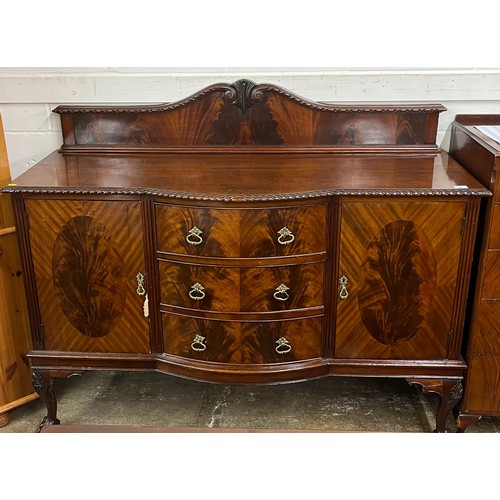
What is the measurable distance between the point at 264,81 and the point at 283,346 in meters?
0.95

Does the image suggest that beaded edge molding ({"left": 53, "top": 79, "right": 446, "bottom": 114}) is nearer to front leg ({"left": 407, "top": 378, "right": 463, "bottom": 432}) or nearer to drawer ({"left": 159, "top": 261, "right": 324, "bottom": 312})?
drawer ({"left": 159, "top": 261, "right": 324, "bottom": 312})

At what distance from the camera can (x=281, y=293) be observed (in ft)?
5.98

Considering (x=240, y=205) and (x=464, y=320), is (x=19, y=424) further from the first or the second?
(x=464, y=320)

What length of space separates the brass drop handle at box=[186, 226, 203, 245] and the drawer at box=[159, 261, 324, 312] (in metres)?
0.08

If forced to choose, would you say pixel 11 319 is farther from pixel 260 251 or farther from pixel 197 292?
pixel 260 251

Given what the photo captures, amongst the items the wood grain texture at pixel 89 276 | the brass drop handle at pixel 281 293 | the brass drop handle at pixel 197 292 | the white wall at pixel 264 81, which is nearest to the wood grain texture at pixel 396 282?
the brass drop handle at pixel 281 293

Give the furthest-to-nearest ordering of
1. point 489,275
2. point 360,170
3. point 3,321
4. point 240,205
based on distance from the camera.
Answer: point 3,321
point 360,170
point 489,275
point 240,205

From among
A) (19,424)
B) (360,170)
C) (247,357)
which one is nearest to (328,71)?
(360,170)

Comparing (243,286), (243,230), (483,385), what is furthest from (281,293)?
(483,385)

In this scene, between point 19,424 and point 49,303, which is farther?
point 19,424

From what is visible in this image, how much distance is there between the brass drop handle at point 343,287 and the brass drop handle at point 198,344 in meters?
0.45

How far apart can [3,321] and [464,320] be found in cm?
154

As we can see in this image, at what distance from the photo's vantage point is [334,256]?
5.93 feet

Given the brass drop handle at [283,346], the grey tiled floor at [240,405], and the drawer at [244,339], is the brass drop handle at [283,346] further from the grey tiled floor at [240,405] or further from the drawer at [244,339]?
the grey tiled floor at [240,405]
